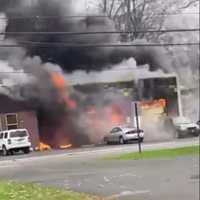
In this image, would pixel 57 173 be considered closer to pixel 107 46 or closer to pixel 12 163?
pixel 12 163

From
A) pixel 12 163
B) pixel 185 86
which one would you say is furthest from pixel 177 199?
pixel 185 86

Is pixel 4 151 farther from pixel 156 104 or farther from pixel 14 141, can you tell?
pixel 156 104

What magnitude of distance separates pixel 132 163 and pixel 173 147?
173 centimetres

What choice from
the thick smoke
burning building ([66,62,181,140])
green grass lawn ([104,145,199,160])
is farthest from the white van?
green grass lawn ([104,145,199,160])

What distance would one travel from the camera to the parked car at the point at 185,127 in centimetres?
1246

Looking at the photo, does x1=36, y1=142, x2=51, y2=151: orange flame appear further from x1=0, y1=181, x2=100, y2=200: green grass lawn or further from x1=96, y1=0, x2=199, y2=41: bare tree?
x1=96, y1=0, x2=199, y2=41: bare tree

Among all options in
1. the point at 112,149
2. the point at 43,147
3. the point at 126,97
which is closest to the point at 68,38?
the point at 126,97

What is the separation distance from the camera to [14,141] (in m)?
10.2

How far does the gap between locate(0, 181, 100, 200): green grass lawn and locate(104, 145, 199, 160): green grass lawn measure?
323 centimetres

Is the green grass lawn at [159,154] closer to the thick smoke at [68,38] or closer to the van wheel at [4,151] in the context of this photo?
the thick smoke at [68,38]

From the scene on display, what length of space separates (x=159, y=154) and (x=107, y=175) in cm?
308

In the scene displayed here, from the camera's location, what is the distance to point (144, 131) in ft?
41.7

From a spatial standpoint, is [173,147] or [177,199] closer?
[177,199]

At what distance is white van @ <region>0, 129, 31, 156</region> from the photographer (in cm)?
1016
